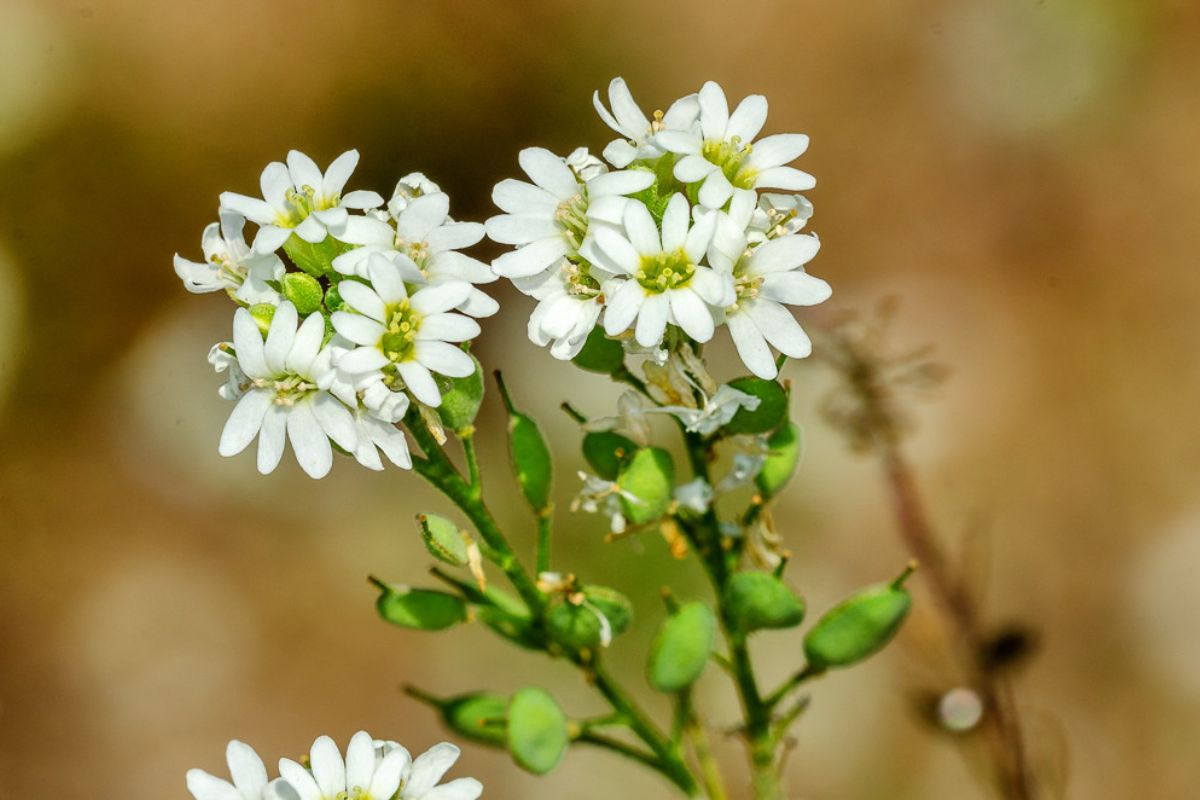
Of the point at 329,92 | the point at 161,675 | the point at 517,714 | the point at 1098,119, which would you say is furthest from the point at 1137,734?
the point at 329,92

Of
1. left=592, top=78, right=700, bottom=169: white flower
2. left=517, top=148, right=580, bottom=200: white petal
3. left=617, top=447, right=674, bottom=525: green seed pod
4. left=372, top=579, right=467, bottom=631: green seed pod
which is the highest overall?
left=592, top=78, right=700, bottom=169: white flower

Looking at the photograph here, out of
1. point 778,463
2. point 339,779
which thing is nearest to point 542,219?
point 778,463

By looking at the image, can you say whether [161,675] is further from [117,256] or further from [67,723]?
[117,256]

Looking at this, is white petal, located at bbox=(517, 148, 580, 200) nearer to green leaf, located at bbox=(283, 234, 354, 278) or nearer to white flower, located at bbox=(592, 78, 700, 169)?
white flower, located at bbox=(592, 78, 700, 169)

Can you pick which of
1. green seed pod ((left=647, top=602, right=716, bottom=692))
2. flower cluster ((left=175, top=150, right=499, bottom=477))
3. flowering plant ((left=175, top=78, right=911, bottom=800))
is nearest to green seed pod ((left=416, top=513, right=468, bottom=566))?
flowering plant ((left=175, top=78, right=911, bottom=800))

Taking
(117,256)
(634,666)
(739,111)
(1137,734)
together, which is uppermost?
(117,256)

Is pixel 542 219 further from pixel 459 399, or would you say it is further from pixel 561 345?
pixel 459 399

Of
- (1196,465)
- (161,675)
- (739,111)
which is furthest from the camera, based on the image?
(161,675)
